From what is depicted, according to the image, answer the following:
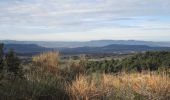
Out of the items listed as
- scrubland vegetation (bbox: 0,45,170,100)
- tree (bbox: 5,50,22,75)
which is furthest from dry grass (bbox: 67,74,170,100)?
tree (bbox: 5,50,22,75)

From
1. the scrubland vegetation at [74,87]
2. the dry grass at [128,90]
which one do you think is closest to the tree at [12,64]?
the scrubland vegetation at [74,87]

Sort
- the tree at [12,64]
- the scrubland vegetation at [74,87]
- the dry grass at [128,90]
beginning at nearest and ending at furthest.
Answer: the scrubland vegetation at [74,87] → the dry grass at [128,90] → the tree at [12,64]

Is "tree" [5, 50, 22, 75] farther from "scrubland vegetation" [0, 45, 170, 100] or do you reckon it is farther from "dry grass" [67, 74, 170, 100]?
"dry grass" [67, 74, 170, 100]

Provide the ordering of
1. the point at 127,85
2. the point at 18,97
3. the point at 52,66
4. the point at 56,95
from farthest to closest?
the point at 52,66 → the point at 127,85 → the point at 56,95 → the point at 18,97

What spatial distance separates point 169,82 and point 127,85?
146 cm

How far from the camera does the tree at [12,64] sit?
540 inches

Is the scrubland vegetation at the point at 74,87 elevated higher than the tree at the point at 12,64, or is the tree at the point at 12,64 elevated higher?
the tree at the point at 12,64

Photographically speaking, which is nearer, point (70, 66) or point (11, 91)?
point (11, 91)

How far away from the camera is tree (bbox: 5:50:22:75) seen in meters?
13.7

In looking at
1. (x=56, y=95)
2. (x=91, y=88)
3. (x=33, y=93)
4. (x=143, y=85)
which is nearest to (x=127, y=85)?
(x=143, y=85)

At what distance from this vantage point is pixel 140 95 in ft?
38.9

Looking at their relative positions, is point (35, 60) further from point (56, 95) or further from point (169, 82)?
point (169, 82)

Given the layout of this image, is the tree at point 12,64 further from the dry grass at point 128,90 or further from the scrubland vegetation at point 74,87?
the dry grass at point 128,90

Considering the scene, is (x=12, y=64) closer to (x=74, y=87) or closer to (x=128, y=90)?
(x=74, y=87)
